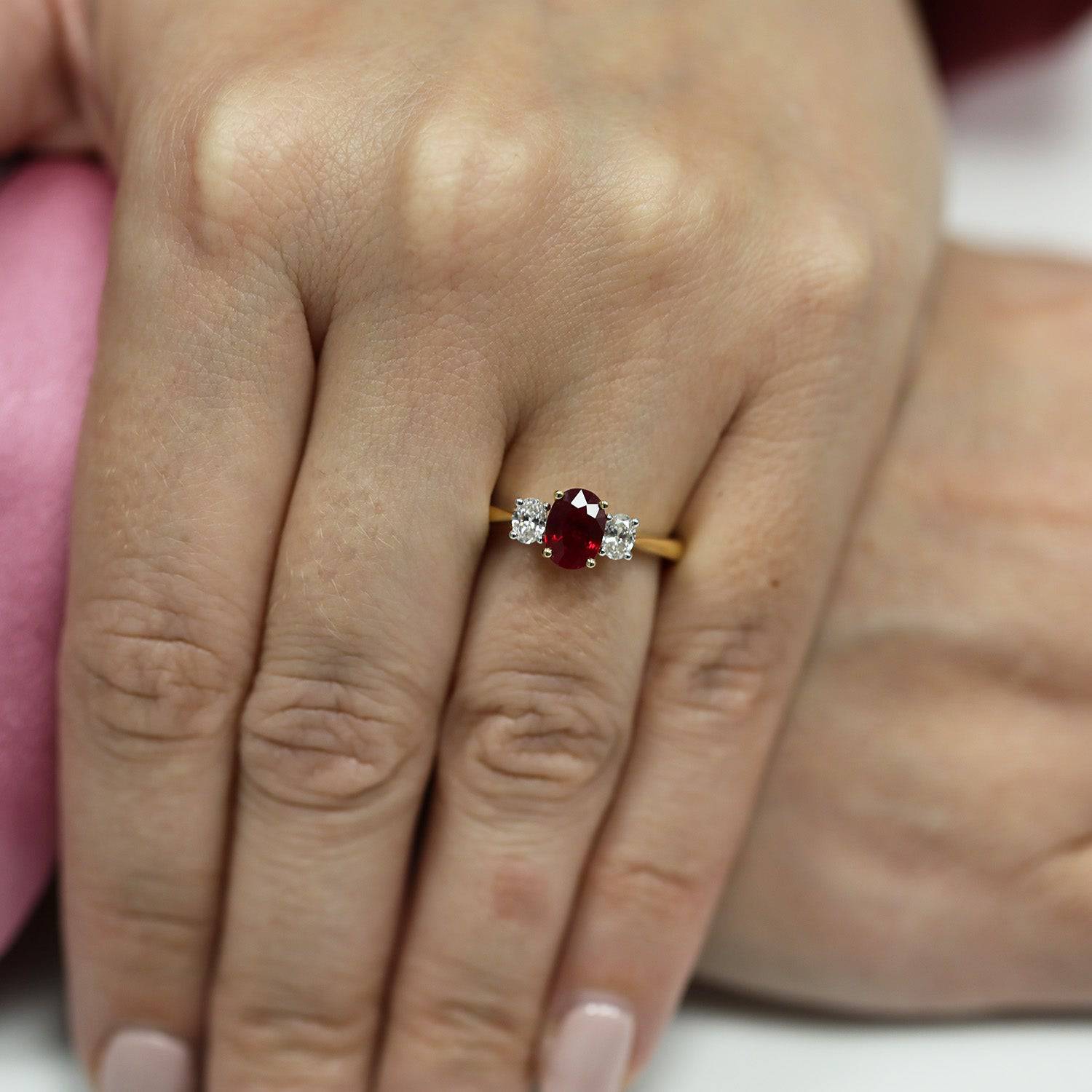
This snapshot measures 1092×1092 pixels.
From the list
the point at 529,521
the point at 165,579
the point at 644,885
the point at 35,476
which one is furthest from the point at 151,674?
the point at 644,885

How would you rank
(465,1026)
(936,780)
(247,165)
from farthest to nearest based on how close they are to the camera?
1. (936,780)
2. (465,1026)
3. (247,165)

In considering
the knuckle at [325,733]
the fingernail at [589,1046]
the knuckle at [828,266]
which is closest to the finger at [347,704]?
the knuckle at [325,733]

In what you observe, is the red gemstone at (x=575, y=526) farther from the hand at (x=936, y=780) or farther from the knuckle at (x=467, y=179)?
the hand at (x=936, y=780)

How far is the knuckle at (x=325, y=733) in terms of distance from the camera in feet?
2.63

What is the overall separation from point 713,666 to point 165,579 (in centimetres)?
41

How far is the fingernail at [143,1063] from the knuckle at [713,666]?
47 centimetres

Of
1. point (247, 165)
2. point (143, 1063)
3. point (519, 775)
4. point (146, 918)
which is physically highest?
point (247, 165)

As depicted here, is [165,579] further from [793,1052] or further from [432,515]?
[793,1052]

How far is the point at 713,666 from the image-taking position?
873 mm

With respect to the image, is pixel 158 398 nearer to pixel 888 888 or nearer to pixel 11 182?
pixel 11 182

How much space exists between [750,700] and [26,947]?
0.70 metres

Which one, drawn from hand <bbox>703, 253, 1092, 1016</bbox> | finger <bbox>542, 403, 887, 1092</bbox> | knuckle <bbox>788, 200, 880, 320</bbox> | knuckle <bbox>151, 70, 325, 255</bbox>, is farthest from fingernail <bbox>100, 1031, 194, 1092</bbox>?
knuckle <bbox>788, 200, 880, 320</bbox>

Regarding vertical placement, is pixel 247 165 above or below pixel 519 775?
above

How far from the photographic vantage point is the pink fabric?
2.80ft
